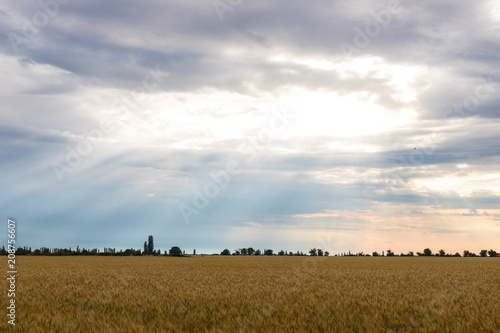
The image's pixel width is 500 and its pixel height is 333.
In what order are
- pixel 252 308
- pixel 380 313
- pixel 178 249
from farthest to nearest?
pixel 178 249 < pixel 252 308 < pixel 380 313

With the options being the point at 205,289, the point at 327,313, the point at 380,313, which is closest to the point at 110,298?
the point at 205,289

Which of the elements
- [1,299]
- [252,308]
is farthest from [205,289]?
[1,299]

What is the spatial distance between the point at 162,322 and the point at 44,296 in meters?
6.75

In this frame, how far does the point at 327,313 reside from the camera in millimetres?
10641

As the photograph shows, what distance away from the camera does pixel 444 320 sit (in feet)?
32.0

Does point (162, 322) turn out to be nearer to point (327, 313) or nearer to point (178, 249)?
point (327, 313)

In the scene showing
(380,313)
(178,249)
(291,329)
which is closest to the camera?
(291,329)

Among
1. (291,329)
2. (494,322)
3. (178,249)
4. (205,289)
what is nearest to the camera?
(291,329)

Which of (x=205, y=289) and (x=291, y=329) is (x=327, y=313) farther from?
(x=205, y=289)

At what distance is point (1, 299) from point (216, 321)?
827 centimetres

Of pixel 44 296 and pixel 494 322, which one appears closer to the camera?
pixel 494 322

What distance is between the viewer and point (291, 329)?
873 centimetres

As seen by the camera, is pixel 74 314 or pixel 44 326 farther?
pixel 74 314

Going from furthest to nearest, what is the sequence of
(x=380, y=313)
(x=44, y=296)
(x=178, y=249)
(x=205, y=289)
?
1. (x=178, y=249)
2. (x=205, y=289)
3. (x=44, y=296)
4. (x=380, y=313)
